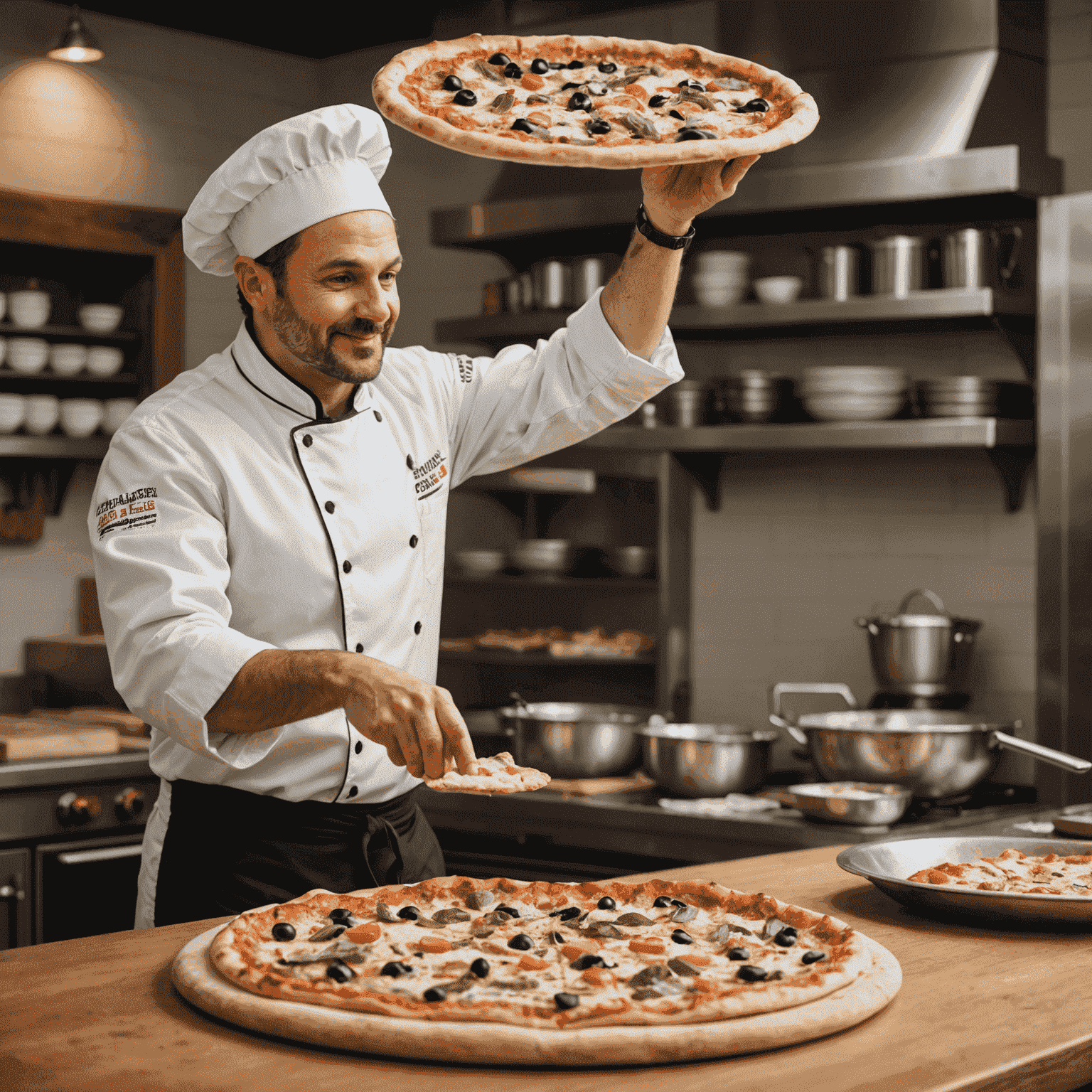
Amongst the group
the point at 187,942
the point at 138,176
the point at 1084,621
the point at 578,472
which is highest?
the point at 138,176

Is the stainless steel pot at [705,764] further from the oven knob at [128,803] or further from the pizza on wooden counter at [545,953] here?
the pizza on wooden counter at [545,953]

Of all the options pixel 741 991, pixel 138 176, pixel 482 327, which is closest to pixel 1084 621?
pixel 482 327

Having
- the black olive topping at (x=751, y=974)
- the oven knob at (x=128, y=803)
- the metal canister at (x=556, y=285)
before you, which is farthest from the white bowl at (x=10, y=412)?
the black olive topping at (x=751, y=974)

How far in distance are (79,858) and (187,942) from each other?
232 centimetres

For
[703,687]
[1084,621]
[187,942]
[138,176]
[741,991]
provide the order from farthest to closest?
[138,176]
[703,687]
[1084,621]
[187,942]
[741,991]

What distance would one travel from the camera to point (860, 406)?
158 inches

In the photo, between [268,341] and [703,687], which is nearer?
[268,341]

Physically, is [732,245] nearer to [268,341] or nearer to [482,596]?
[482,596]

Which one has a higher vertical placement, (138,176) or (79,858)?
(138,176)

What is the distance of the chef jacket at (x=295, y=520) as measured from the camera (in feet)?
6.32

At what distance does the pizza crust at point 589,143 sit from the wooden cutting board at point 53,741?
236 cm

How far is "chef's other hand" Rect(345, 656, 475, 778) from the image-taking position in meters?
1.62

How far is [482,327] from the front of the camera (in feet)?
15.2

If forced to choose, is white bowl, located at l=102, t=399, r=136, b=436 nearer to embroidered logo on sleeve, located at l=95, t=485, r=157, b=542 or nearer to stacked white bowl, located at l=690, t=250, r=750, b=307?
stacked white bowl, located at l=690, t=250, r=750, b=307
